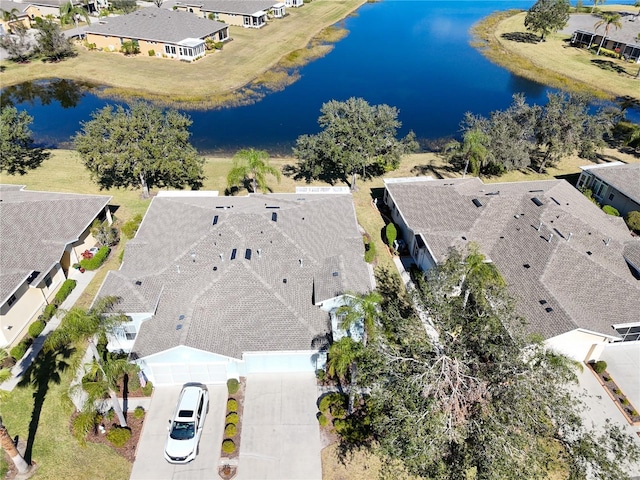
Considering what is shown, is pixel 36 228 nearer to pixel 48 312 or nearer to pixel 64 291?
pixel 64 291

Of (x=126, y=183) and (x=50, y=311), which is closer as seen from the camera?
(x=50, y=311)

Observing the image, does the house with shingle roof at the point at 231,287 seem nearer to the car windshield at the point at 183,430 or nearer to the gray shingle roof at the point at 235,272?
the gray shingle roof at the point at 235,272

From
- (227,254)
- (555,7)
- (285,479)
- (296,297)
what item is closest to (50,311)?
(227,254)

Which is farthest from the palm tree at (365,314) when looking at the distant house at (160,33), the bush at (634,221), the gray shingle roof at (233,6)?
the gray shingle roof at (233,6)

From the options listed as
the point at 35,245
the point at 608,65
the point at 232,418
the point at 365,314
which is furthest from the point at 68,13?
the point at 608,65

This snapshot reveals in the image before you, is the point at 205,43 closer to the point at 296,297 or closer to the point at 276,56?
the point at 276,56

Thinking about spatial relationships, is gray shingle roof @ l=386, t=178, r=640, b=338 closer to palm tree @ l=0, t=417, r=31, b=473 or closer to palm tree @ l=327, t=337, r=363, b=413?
palm tree @ l=327, t=337, r=363, b=413

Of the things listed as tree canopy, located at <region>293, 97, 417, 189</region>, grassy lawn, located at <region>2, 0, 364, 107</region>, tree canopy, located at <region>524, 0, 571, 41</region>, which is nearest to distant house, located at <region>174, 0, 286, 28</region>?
grassy lawn, located at <region>2, 0, 364, 107</region>
